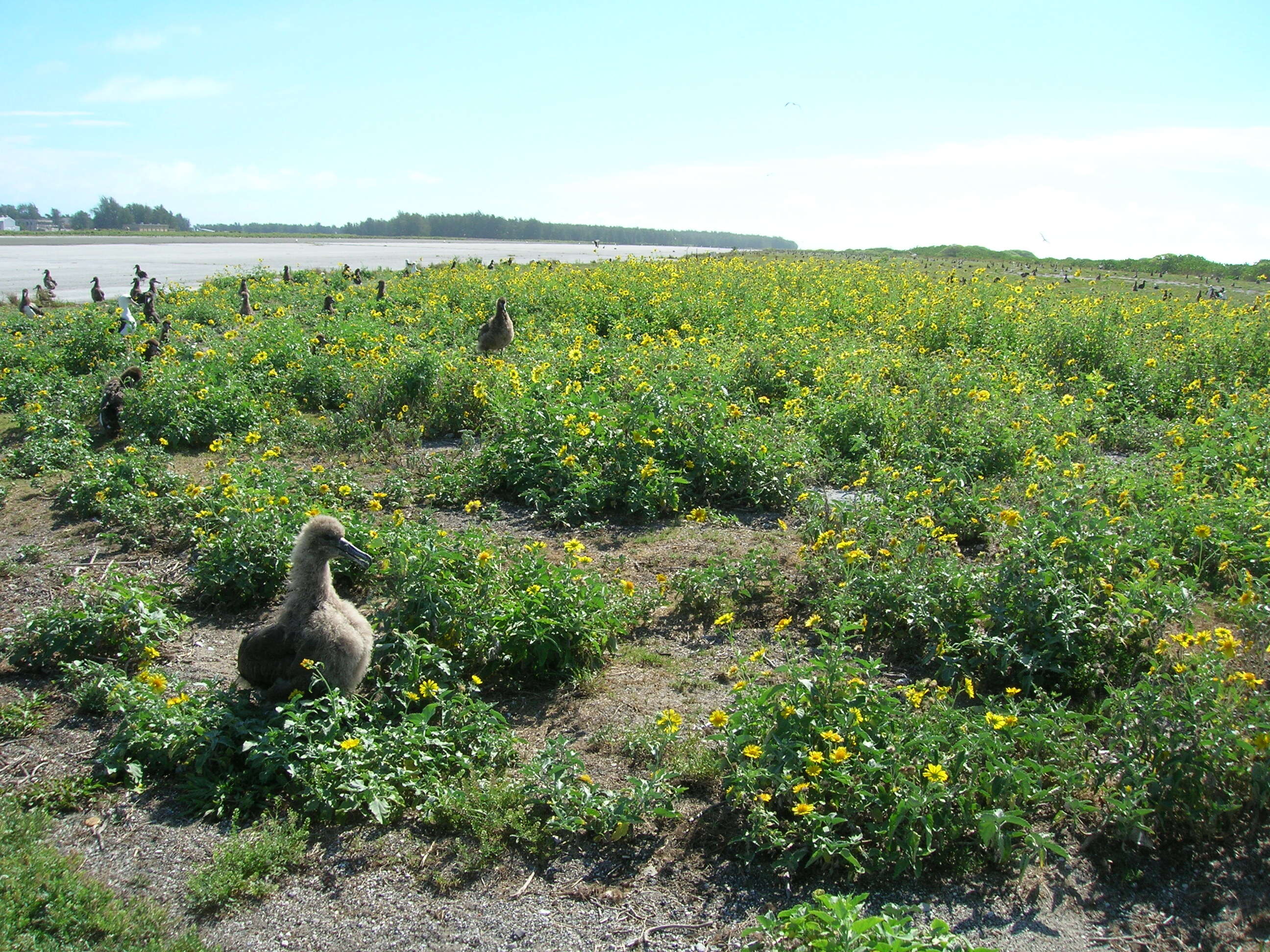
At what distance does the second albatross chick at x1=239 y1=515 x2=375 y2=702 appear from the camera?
456 cm

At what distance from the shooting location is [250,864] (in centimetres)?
369

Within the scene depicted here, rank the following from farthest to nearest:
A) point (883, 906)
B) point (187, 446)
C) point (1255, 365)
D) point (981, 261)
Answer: point (981, 261) < point (1255, 365) < point (187, 446) < point (883, 906)

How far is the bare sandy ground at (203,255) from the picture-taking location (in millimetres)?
32062

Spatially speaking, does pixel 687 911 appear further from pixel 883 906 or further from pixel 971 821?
pixel 971 821

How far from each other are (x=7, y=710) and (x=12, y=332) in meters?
13.7

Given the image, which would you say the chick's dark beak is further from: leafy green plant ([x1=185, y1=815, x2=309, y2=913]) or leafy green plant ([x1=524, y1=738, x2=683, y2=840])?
leafy green plant ([x1=524, y1=738, x2=683, y2=840])

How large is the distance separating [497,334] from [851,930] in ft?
38.4

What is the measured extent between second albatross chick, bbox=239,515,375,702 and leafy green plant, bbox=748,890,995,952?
102 inches

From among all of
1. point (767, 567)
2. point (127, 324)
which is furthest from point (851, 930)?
point (127, 324)

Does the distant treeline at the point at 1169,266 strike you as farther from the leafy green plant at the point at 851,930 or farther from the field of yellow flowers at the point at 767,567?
the leafy green plant at the point at 851,930

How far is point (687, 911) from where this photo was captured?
11.5 ft

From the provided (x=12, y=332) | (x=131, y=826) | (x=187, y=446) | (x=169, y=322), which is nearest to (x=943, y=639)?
(x=131, y=826)

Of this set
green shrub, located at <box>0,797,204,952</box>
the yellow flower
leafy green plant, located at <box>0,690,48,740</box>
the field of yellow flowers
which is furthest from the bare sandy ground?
the yellow flower

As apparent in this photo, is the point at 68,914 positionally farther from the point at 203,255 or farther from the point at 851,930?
the point at 203,255
